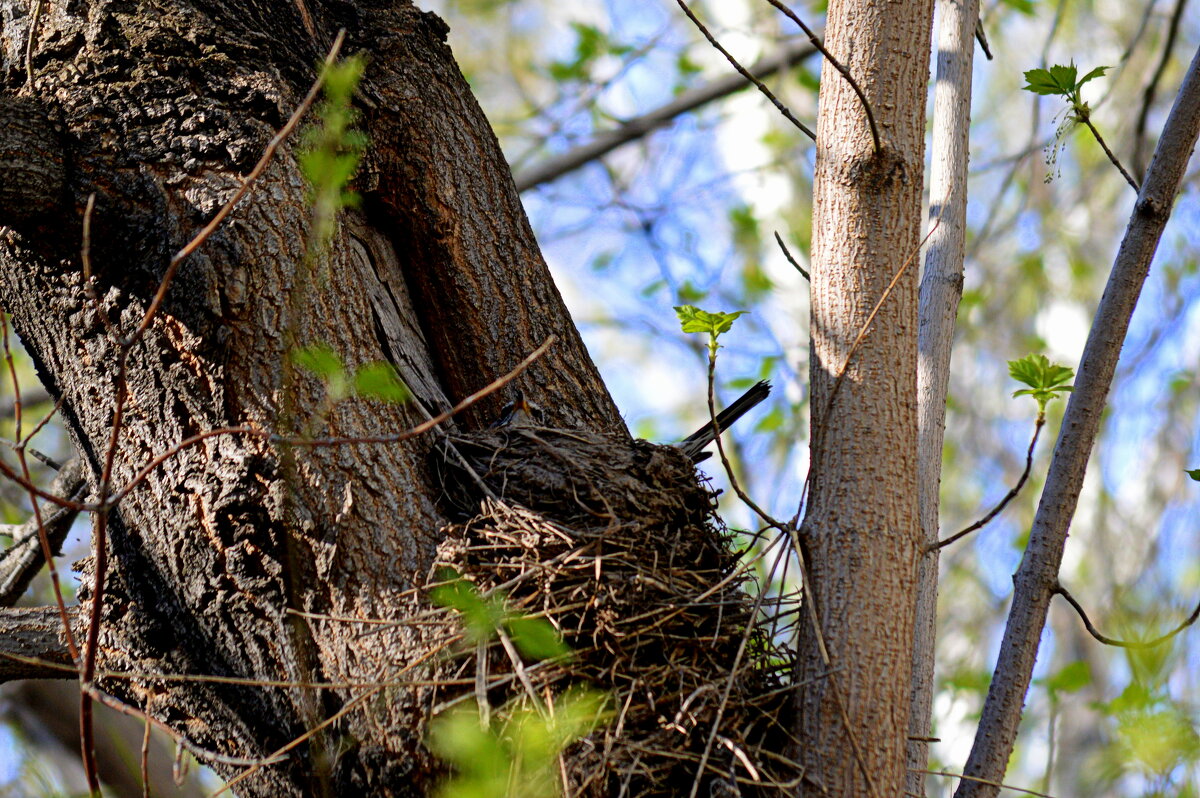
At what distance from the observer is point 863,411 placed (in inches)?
61.8

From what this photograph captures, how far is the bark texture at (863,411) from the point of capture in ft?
4.78

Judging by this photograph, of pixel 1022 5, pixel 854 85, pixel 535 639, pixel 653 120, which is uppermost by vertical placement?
pixel 1022 5

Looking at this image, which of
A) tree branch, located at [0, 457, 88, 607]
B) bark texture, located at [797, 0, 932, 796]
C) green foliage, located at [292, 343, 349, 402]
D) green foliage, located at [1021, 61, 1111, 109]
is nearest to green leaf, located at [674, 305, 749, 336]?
bark texture, located at [797, 0, 932, 796]

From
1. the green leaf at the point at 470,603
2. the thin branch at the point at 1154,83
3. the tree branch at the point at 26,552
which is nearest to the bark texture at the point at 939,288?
the green leaf at the point at 470,603

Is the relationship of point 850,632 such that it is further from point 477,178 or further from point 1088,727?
point 1088,727

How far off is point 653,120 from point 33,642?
3571mm

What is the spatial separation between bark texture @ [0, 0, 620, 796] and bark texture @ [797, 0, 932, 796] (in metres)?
0.62

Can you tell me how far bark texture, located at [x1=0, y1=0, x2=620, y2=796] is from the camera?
5.07ft

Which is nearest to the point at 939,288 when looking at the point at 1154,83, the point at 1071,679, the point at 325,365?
the point at 325,365

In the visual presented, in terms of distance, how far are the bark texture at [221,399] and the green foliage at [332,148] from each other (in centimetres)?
5

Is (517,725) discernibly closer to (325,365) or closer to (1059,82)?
(325,365)

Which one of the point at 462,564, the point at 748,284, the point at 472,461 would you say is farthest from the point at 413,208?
the point at 748,284

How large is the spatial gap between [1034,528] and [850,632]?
0.54m

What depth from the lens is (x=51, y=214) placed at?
1620mm
